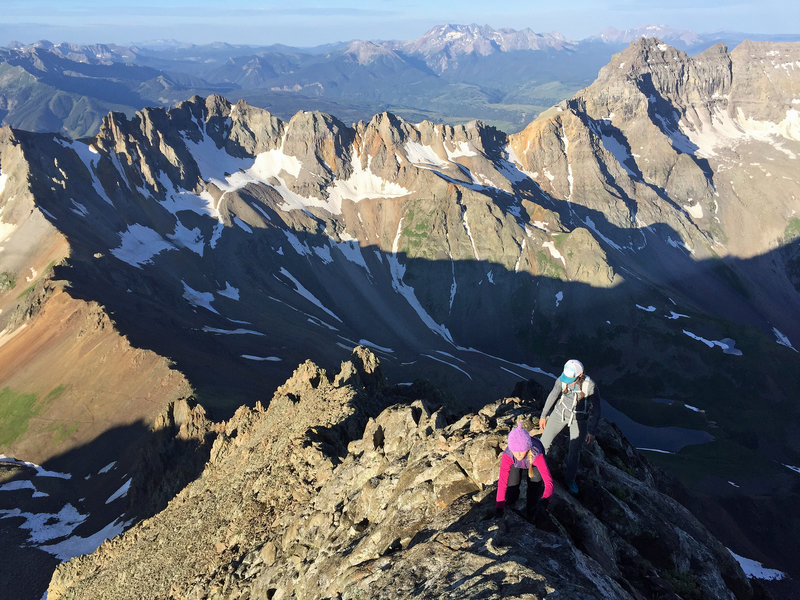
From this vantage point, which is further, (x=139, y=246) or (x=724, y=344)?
(x=724, y=344)

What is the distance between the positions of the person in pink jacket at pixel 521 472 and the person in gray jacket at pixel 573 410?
8.97ft

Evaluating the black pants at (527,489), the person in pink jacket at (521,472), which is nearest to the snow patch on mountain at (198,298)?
the black pants at (527,489)

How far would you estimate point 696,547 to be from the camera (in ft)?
74.9

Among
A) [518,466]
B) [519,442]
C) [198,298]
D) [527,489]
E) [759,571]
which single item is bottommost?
[198,298]

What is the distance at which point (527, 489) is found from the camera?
18.3 m

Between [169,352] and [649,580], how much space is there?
290ft

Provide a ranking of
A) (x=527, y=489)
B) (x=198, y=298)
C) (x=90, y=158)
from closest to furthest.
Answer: (x=527, y=489) < (x=198, y=298) < (x=90, y=158)

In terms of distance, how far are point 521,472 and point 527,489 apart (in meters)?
0.64

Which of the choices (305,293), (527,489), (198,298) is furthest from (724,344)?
(527,489)

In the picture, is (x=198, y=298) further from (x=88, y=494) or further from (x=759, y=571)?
(x=759, y=571)

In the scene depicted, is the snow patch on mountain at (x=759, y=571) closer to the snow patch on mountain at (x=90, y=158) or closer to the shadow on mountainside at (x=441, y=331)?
the shadow on mountainside at (x=441, y=331)

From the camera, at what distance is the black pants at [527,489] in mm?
17531

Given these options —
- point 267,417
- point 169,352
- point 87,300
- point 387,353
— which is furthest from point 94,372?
point 387,353

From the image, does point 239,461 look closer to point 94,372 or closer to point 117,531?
point 117,531
